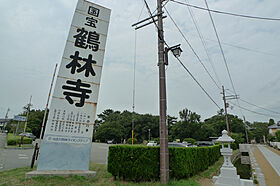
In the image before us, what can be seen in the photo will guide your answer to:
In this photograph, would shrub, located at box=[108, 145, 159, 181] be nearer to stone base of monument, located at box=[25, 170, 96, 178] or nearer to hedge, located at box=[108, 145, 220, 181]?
hedge, located at box=[108, 145, 220, 181]

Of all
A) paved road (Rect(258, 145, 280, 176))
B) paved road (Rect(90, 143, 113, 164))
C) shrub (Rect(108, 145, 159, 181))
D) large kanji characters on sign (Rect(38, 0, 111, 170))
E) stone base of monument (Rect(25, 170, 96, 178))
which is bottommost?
paved road (Rect(90, 143, 113, 164))

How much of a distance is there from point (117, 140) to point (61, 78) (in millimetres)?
35797

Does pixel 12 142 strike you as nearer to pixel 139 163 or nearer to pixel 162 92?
pixel 139 163

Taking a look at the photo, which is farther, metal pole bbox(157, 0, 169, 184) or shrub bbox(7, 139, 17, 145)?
shrub bbox(7, 139, 17, 145)

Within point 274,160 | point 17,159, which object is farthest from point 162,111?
point 274,160

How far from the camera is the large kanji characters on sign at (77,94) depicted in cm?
519

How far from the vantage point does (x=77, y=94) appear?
231 inches

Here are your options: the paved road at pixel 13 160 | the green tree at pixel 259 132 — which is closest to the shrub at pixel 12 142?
the paved road at pixel 13 160

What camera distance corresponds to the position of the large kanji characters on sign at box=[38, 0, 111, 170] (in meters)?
5.19

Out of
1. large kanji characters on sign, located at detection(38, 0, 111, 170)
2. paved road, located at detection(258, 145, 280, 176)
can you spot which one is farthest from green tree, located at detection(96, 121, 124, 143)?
large kanji characters on sign, located at detection(38, 0, 111, 170)

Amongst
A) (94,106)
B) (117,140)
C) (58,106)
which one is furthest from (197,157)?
(117,140)

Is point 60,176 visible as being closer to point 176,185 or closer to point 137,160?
point 137,160

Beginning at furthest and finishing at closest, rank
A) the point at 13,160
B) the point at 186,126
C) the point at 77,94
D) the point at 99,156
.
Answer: the point at 186,126 < the point at 99,156 < the point at 13,160 < the point at 77,94

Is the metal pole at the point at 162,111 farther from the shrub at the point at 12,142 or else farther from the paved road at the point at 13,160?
the shrub at the point at 12,142
